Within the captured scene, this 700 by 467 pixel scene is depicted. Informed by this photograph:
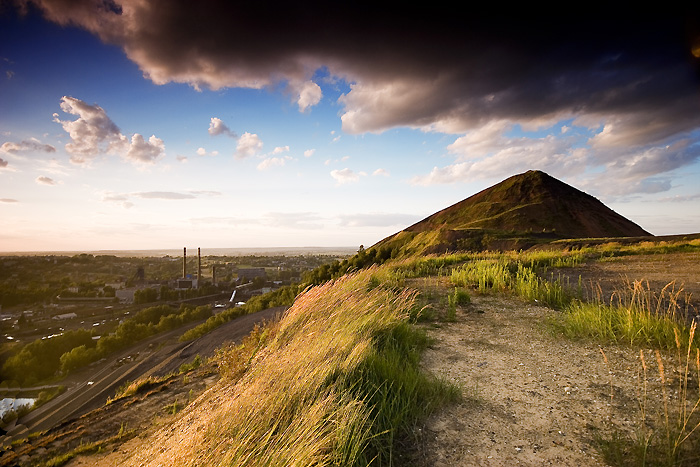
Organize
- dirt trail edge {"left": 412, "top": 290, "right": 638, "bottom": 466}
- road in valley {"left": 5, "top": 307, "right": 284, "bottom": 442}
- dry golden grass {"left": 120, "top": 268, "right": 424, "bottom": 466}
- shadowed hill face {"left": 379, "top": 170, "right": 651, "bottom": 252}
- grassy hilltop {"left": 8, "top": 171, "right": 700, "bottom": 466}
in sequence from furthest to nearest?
shadowed hill face {"left": 379, "top": 170, "right": 651, "bottom": 252} → road in valley {"left": 5, "top": 307, "right": 284, "bottom": 442} → dirt trail edge {"left": 412, "top": 290, "right": 638, "bottom": 466} → grassy hilltop {"left": 8, "top": 171, "right": 700, "bottom": 466} → dry golden grass {"left": 120, "top": 268, "right": 424, "bottom": 466}

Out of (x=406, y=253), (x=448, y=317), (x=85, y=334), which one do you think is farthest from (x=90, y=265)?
(x=448, y=317)

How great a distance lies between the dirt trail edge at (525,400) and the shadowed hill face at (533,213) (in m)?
30.8

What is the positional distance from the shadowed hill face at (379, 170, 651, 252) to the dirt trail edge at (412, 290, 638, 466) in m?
30.8

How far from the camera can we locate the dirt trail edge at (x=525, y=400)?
2473mm

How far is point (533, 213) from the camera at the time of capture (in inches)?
1722

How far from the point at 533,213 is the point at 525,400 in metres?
47.4

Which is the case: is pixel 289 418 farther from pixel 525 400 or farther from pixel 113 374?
pixel 113 374

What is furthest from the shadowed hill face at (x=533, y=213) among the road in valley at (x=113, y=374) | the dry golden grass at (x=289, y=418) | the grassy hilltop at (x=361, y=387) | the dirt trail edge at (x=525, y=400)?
the dry golden grass at (x=289, y=418)

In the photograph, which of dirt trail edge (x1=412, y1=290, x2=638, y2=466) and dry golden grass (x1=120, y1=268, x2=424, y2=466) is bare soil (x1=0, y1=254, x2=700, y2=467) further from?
dry golden grass (x1=120, y1=268, x2=424, y2=466)

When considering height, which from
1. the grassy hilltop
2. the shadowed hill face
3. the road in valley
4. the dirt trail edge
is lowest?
the road in valley

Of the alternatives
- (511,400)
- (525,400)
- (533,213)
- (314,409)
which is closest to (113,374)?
(314,409)

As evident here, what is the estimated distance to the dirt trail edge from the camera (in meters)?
2.47

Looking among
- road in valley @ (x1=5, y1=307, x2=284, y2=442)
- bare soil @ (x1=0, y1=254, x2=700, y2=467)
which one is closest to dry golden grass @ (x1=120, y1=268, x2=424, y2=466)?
bare soil @ (x1=0, y1=254, x2=700, y2=467)

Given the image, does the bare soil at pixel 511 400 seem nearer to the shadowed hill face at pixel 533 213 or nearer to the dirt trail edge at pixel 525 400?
the dirt trail edge at pixel 525 400
